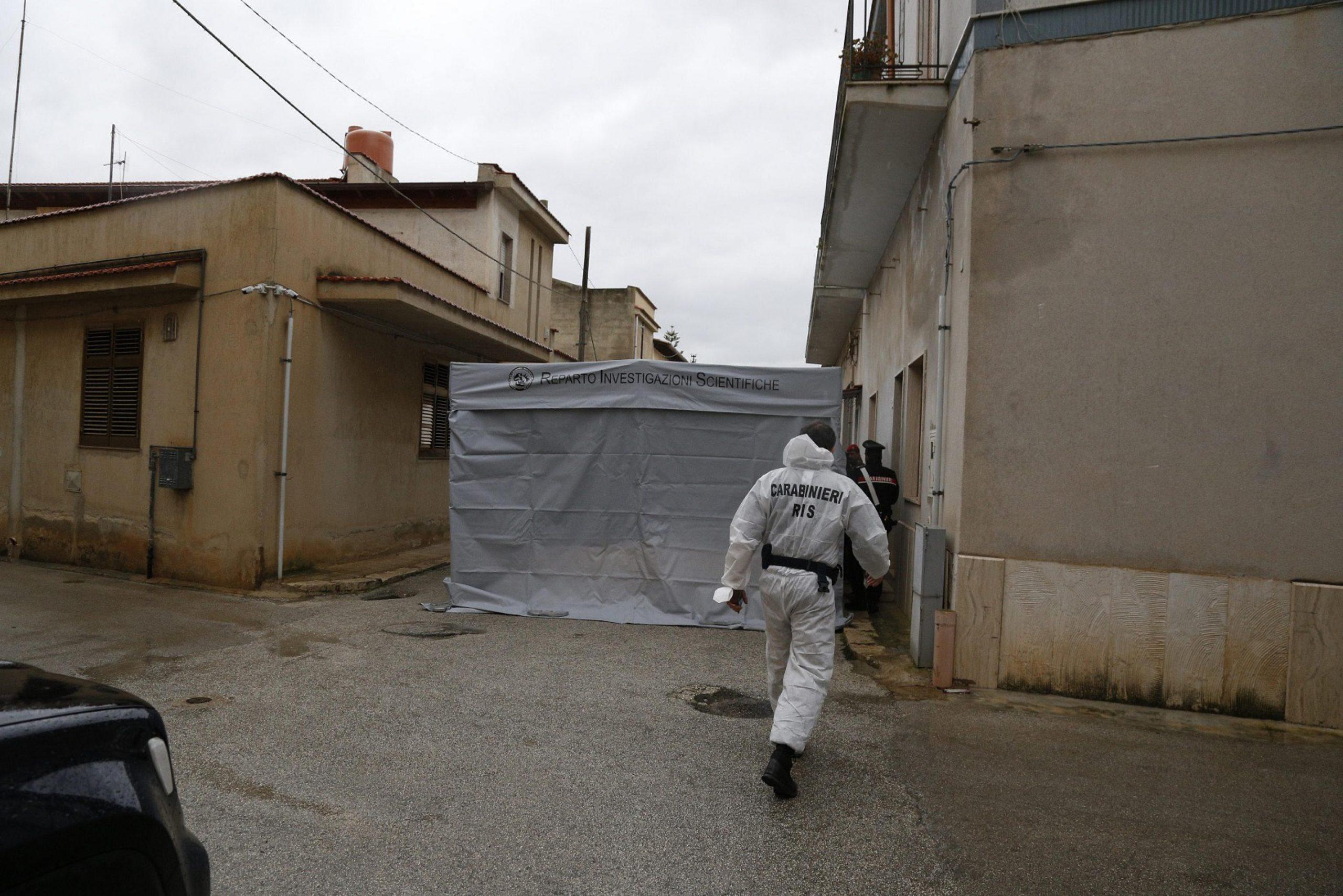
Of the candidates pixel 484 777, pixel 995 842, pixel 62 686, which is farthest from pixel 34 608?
pixel 995 842

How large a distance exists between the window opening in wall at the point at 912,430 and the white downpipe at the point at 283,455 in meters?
6.86

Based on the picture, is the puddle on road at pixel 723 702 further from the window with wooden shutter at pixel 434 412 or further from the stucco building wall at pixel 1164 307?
the window with wooden shutter at pixel 434 412

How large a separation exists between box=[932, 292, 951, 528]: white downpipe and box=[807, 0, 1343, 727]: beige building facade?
0.89 feet

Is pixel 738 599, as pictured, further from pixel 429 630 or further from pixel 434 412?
pixel 434 412

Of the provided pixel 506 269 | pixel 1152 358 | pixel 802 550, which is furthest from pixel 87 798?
pixel 506 269

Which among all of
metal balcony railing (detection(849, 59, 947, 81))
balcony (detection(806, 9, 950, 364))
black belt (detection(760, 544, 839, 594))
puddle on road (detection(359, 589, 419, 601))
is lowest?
puddle on road (detection(359, 589, 419, 601))

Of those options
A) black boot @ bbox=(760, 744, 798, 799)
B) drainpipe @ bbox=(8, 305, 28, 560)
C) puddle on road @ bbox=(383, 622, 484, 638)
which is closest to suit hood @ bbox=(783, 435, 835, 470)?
black boot @ bbox=(760, 744, 798, 799)

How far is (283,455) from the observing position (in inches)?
376

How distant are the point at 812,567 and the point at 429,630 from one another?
170 inches

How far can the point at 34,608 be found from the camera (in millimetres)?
8227

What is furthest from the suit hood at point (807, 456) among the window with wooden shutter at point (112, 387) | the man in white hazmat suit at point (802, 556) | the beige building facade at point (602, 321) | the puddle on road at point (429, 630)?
the beige building facade at point (602, 321)

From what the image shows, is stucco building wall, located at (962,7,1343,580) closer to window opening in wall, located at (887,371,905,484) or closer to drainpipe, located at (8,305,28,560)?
window opening in wall, located at (887,371,905,484)

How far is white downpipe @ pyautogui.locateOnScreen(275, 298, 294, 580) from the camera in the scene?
9.52m

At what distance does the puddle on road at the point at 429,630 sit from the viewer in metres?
7.35
